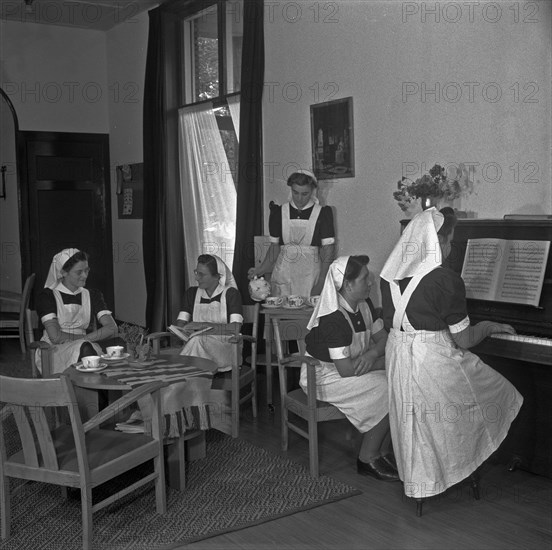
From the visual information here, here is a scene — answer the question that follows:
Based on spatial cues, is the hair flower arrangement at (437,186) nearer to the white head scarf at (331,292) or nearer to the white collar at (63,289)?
the white head scarf at (331,292)

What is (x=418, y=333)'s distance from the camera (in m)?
4.04

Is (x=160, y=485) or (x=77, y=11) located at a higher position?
(x=77, y=11)

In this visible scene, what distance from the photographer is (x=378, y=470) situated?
4.54m

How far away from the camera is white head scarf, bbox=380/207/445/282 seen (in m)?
3.94

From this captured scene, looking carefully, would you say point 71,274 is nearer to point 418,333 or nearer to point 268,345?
point 268,345

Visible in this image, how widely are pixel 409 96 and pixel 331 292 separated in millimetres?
2026

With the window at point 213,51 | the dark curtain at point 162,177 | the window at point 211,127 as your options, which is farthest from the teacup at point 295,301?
the dark curtain at point 162,177

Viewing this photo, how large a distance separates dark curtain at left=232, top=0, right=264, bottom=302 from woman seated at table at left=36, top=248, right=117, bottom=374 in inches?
75.9

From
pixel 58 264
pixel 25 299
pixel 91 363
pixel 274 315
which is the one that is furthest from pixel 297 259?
pixel 25 299

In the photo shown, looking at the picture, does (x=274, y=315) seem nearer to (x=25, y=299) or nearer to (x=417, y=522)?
(x=417, y=522)

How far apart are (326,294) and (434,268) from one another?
731 millimetres

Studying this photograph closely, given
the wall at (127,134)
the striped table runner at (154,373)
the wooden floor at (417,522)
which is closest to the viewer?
the wooden floor at (417,522)

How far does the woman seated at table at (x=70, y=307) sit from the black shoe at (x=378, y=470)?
199cm

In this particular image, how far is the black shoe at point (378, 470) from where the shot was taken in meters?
4.49
